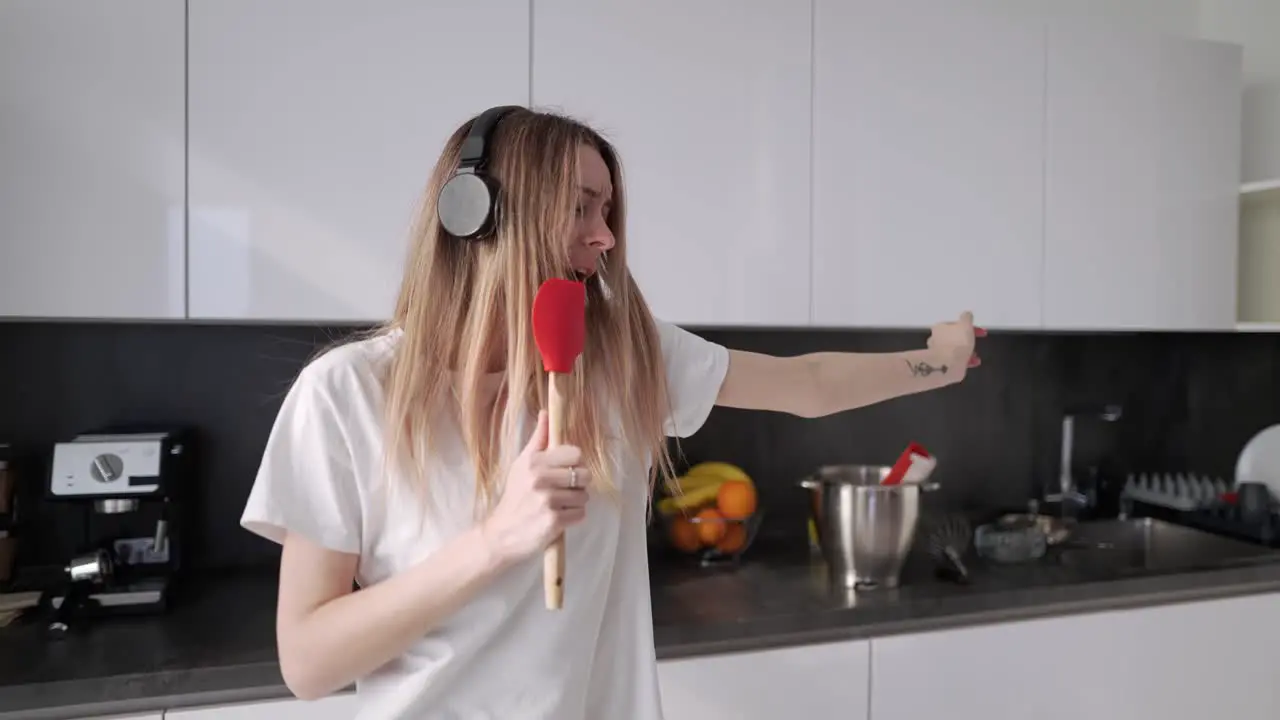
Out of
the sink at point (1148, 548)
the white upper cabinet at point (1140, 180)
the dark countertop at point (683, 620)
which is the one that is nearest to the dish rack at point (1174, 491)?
the sink at point (1148, 548)

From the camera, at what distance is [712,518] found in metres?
1.86

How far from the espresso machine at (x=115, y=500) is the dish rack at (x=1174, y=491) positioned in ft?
7.29

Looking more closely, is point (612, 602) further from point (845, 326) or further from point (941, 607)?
point (845, 326)

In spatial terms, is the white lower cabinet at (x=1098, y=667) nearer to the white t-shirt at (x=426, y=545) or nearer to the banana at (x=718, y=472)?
the banana at (x=718, y=472)

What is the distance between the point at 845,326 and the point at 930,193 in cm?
33

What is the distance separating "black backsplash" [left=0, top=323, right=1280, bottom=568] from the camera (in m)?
1.77

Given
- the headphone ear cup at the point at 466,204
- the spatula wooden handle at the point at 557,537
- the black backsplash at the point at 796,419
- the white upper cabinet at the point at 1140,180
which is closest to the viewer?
the spatula wooden handle at the point at 557,537

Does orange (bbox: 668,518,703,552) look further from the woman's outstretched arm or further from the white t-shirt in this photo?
the white t-shirt

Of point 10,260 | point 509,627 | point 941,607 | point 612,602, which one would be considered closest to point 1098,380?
point 941,607

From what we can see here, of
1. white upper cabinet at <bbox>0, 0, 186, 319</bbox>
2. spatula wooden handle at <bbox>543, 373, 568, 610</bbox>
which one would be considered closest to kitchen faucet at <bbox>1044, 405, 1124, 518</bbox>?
spatula wooden handle at <bbox>543, 373, 568, 610</bbox>

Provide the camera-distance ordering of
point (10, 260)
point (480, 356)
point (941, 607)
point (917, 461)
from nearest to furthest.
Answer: point (480, 356) → point (10, 260) → point (941, 607) → point (917, 461)

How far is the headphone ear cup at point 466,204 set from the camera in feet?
2.87

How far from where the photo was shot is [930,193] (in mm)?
1884

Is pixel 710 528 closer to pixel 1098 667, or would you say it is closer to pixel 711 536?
pixel 711 536
